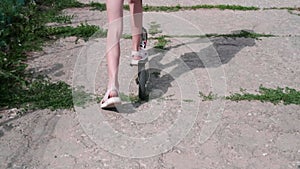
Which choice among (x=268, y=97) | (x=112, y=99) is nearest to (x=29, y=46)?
(x=112, y=99)

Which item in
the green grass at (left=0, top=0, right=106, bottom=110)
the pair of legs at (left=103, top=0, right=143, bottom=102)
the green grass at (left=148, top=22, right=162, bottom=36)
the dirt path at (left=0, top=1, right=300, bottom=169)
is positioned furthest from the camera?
the green grass at (left=148, top=22, right=162, bottom=36)

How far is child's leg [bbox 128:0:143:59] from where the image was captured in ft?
10.8

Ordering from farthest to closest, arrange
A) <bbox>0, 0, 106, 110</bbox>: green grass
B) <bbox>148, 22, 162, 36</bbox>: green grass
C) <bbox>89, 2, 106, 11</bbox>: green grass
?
<bbox>89, 2, 106, 11</bbox>: green grass < <bbox>148, 22, 162, 36</bbox>: green grass < <bbox>0, 0, 106, 110</bbox>: green grass

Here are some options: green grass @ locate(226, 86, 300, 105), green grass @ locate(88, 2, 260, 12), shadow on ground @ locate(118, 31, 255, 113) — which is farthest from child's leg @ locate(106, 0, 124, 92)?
green grass @ locate(88, 2, 260, 12)

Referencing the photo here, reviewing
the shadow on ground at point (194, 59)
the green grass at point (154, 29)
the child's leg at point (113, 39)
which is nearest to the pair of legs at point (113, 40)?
the child's leg at point (113, 39)

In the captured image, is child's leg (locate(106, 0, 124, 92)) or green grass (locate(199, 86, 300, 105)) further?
green grass (locate(199, 86, 300, 105))

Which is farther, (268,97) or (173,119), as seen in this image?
(268,97)

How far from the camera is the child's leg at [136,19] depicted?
129 inches

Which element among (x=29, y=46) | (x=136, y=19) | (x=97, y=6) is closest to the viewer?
(x=136, y=19)

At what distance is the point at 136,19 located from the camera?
11.0 ft

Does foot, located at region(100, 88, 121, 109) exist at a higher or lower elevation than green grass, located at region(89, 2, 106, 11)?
lower

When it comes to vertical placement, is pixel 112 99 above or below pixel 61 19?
below

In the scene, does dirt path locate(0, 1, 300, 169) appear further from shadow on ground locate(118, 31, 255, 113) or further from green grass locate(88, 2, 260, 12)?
green grass locate(88, 2, 260, 12)

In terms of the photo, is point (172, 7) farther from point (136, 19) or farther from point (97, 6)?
point (136, 19)
